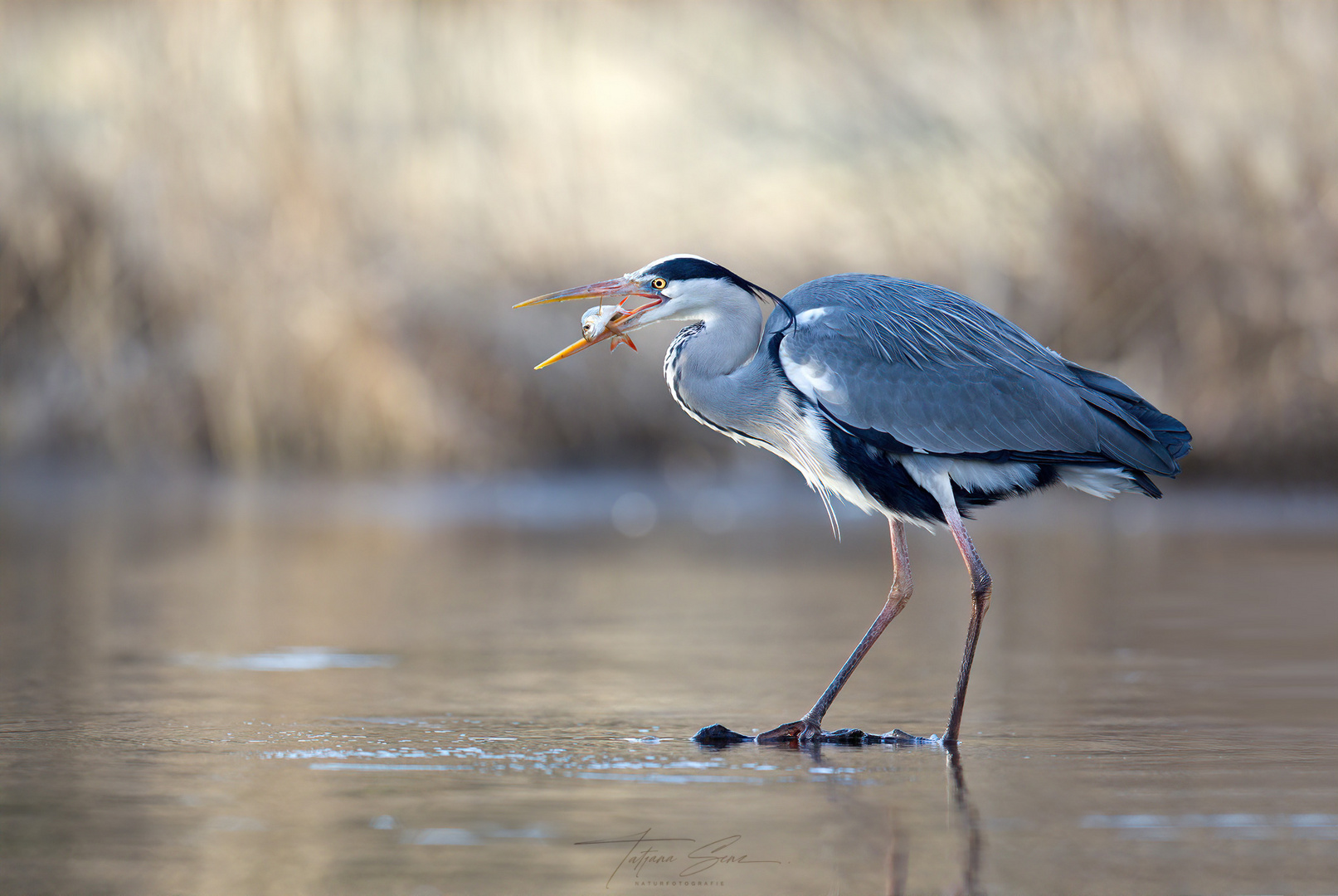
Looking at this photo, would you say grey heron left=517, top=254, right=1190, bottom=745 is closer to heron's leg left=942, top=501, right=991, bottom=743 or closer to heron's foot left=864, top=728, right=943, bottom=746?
heron's leg left=942, top=501, right=991, bottom=743

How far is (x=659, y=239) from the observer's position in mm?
14242

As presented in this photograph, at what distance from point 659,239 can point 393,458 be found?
9.05 feet

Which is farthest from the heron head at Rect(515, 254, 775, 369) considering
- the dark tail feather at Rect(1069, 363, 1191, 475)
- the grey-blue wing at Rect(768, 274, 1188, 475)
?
the dark tail feather at Rect(1069, 363, 1191, 475)

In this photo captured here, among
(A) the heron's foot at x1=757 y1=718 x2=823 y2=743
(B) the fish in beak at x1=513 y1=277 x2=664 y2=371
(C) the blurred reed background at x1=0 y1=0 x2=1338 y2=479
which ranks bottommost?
(A) the heron's foot at x1=757 y1=718 x2=823 y2=743

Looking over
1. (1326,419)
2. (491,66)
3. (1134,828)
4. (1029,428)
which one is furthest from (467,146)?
(1134,828)

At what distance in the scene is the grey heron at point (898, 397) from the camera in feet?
17.5

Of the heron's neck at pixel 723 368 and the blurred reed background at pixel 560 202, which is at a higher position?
the blurred reed background at pixel 560 202

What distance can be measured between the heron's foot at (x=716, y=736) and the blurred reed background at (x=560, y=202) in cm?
799

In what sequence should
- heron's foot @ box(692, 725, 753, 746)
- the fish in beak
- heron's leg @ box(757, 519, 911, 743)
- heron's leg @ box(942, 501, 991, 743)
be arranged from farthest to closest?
the fish in beak → heron's leg @ box(942, 501, 991, 743) → heron's leg @ box(757, 519, 911, 743) → heron's foot @ box(692, 725, 753, 746)

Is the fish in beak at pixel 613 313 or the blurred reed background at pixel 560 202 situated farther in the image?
the blurred reed background at pixel 560 202

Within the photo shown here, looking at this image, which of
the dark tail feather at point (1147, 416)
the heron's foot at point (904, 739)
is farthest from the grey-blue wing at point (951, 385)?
the heron's foot at point (904, 739)

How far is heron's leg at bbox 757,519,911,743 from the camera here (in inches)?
189
